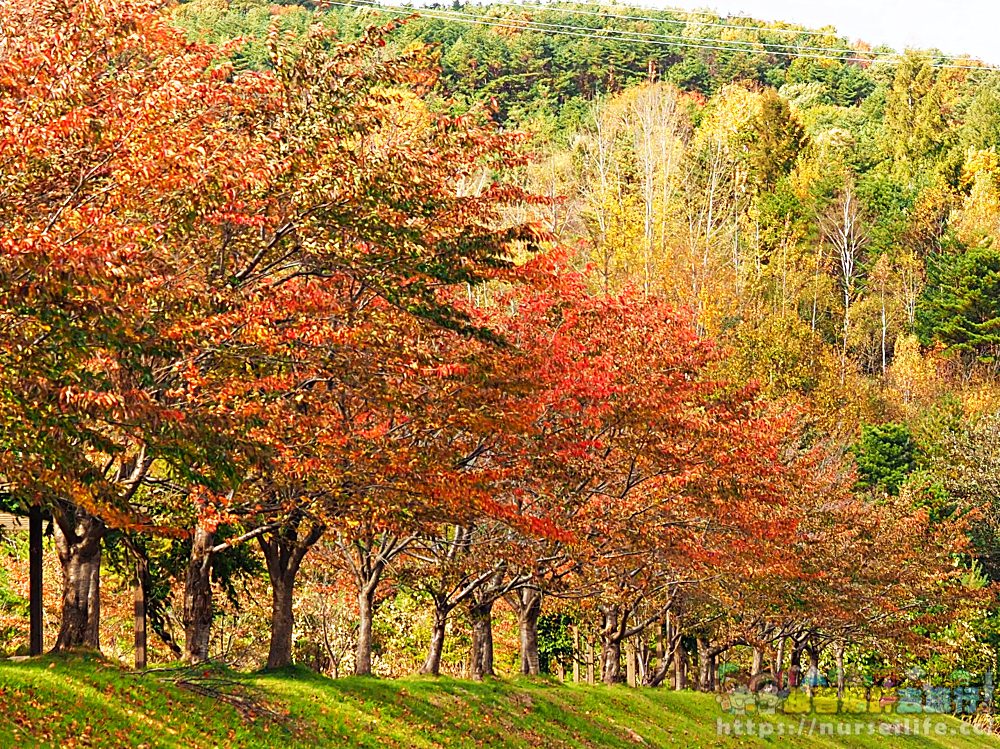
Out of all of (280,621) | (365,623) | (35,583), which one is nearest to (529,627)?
(365,623)

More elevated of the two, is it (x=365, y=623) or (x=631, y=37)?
(x=631, y=37)

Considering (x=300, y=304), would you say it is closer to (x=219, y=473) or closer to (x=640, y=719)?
(x=219, y=473)

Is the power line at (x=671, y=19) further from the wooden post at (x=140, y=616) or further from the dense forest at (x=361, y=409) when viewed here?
the wooden post at (x=140, y=616)

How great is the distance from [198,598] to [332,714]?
2.81 metres

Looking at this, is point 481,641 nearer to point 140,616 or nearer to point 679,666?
point 140,616

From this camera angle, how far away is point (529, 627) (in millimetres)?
31141

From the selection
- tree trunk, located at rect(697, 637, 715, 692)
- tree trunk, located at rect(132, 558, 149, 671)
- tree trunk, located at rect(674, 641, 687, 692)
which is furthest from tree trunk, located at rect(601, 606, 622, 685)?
tree trunk, located at rect(132, 558, 149, 671)

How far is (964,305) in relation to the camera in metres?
80.2

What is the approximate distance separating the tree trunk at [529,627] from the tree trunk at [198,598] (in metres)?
11.4

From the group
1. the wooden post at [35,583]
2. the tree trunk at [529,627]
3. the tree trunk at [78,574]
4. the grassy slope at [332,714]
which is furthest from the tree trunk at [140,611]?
the tree trunk at [529,627]

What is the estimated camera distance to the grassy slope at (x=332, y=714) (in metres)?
14.4

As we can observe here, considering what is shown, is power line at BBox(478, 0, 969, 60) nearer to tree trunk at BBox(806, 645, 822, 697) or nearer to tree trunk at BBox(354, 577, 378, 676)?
tree trunk at BBox(806, 645, 822, 697)

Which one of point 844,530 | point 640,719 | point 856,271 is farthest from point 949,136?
point 640,719

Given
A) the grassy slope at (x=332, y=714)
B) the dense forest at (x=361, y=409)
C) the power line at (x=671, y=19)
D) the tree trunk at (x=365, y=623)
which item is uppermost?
the power line at (x=671, y=19)
